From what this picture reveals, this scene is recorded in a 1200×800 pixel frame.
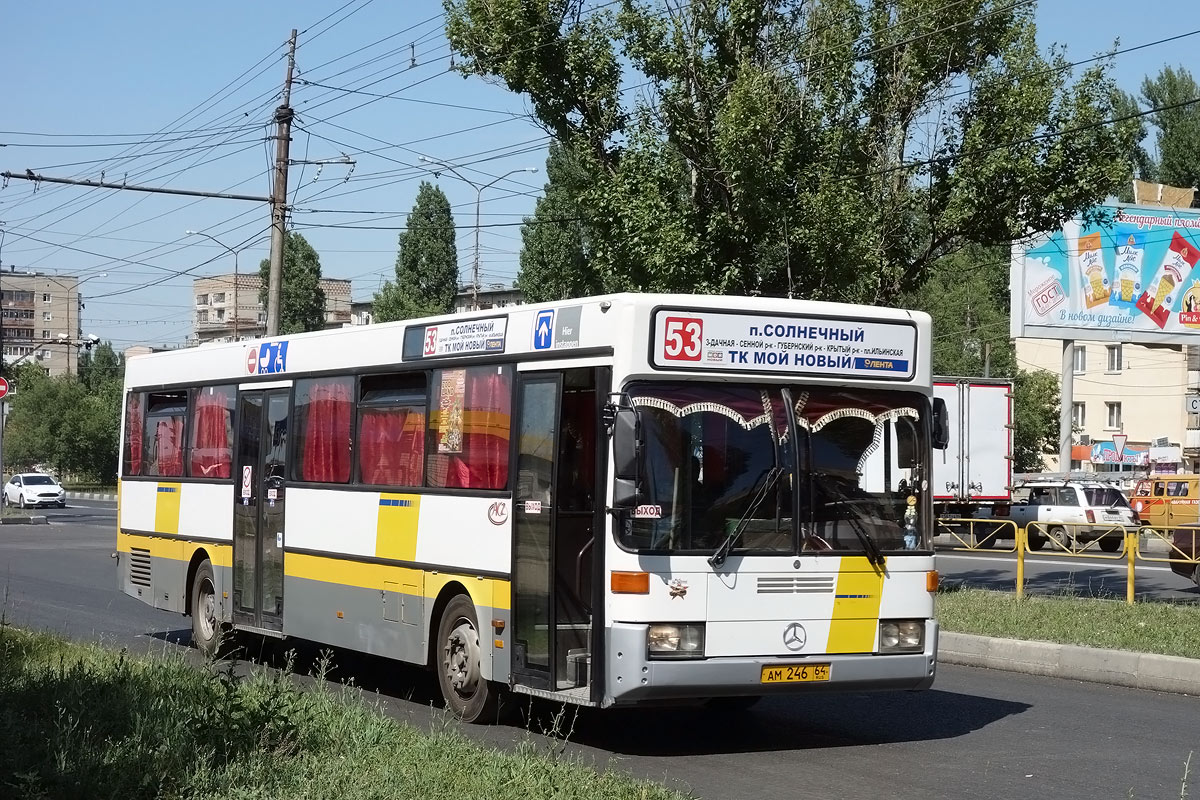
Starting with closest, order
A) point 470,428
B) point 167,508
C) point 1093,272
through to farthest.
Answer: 1. point 470,428
2. point 167,508
3. point 1093,272

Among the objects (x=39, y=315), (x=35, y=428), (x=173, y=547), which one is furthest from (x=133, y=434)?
(x=39, y=315)

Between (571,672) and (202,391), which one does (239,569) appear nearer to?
(202,391)

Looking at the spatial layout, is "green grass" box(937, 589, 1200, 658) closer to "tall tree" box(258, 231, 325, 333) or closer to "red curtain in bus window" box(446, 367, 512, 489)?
"red curtain in bus window" box(446, 367, 512, 489)

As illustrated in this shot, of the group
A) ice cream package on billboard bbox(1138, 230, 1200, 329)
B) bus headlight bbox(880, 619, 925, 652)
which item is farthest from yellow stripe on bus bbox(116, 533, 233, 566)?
ice cream package on billboard bbox(1138, 230, 1200, 329)

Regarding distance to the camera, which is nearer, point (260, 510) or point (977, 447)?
point (260, 510)

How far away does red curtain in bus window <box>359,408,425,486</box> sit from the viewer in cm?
1224

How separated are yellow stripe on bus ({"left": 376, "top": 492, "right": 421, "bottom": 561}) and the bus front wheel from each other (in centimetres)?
371

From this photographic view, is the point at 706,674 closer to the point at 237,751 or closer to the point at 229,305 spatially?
the point at 237,751

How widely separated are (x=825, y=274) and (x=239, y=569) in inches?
322

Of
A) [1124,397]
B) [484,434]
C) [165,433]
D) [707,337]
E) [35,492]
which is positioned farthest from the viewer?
[1124,397]

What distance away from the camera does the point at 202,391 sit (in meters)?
16.2

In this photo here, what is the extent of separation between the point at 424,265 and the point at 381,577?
207ft

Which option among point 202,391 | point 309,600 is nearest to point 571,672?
point 309,600

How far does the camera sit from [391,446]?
12.6m
